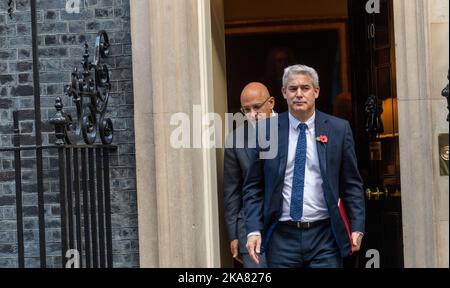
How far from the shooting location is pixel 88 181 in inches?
272

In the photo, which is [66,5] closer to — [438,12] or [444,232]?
[438,12]

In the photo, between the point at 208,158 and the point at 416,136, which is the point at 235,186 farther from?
the point at 416,136

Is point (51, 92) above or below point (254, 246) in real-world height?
above

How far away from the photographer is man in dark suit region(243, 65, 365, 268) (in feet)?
20.1

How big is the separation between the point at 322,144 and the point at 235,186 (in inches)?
30.0

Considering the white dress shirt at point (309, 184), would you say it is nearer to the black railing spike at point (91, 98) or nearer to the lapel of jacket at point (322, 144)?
the lapel of jacket at point (322, 144)

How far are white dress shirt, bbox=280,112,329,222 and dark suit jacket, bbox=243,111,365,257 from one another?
1.2 inches

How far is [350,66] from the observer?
332 inches

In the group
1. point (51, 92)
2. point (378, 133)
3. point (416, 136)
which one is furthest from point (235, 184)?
point (378, 133)

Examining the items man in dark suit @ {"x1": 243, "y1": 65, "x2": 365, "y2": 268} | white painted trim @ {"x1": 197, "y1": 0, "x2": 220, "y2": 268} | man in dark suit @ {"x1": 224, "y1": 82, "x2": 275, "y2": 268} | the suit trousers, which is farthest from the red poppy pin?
white painted trim @ {"x1": 197, "y1": 0, "x2": 220, "y2": 268}

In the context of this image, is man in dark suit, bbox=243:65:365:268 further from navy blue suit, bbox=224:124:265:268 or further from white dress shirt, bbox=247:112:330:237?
navy blue suit, bbox=224:124:265:268

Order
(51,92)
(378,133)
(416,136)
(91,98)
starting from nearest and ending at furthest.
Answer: (416,136), (91,98), (51,92), (378,133)

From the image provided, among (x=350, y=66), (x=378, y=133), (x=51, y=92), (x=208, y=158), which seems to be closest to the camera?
(x=208, y=158)
